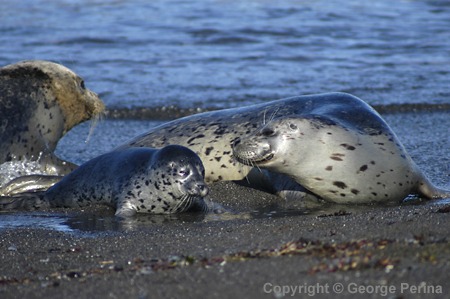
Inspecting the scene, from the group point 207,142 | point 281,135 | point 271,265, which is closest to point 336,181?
point 281,135

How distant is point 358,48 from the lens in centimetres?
1445

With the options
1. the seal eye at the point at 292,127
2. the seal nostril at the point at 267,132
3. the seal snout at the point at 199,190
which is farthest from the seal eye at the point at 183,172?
the seal eye at the point at 292,127

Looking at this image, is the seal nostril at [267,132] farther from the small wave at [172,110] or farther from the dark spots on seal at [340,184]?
the small wave at [172,110]

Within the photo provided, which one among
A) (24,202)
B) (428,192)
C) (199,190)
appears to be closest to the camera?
(199,190)

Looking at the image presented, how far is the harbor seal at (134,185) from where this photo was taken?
6.52 meters

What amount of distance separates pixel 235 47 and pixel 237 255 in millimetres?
10417

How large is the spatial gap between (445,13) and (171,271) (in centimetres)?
1429

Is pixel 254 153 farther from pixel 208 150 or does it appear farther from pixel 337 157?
pixel 208 150

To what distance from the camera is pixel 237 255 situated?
14.6ft

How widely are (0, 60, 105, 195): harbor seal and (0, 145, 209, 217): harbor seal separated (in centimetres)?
75

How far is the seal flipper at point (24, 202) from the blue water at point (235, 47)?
4.39 meters

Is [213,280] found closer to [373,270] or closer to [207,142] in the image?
[373,270]

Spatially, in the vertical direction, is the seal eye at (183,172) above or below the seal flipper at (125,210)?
above

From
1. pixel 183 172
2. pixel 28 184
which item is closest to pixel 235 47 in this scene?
pixel 28 184
